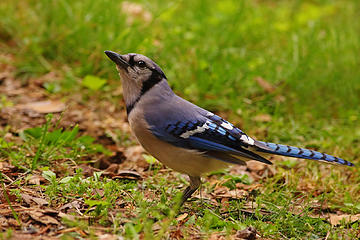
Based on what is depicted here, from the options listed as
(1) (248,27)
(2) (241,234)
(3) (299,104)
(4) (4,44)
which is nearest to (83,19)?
(4) (4,44)

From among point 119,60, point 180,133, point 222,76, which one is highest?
point 119,60

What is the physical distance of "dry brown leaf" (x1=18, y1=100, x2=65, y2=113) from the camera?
16.7 feet

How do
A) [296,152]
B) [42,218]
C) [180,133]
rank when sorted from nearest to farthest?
[42,218] → [180,133] → [296,152]

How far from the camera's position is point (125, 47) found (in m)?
5.58

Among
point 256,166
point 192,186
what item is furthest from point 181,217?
point 256,166

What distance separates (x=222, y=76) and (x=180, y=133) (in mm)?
2231

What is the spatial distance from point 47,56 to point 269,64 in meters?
2.65

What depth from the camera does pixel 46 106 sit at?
A: 5.19 meters

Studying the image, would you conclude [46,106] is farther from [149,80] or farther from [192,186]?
[192,186]

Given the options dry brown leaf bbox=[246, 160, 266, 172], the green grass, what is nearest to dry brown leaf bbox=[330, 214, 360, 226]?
the green grass

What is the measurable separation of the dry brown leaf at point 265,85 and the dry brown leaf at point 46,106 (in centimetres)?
221

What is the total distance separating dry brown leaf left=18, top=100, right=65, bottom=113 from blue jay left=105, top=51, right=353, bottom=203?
1.69m

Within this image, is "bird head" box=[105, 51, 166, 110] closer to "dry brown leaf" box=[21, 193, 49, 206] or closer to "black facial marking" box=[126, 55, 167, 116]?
"black facial marking" box=[126, 55, 167, 116]

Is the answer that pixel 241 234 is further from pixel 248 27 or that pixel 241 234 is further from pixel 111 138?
pixel 248 27
